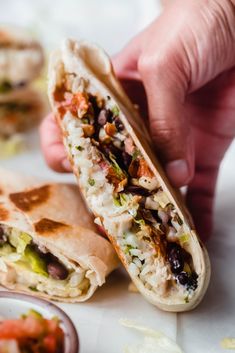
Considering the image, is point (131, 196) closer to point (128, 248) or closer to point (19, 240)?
point (128, 248)

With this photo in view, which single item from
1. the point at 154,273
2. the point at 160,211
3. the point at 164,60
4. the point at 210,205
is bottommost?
the point at 210,205

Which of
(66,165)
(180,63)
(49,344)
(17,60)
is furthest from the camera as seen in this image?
(17,60)

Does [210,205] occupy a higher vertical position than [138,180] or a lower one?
lower

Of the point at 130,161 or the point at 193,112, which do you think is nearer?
the point at 130,161

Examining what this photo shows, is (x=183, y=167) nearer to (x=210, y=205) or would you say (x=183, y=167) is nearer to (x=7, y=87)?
(x=210, y=205)

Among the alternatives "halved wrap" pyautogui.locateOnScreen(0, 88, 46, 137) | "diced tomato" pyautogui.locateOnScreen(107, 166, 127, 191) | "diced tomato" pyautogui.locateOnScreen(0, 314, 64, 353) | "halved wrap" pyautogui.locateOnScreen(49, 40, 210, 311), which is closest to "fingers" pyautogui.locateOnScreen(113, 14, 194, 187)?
"halved wrap" pyautogui.locateOnScreen(49, 40, 210, 311)

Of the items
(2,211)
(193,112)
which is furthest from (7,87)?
(2,211)

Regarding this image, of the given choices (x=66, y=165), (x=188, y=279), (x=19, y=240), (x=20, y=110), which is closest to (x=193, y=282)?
(x=188, y=279)
